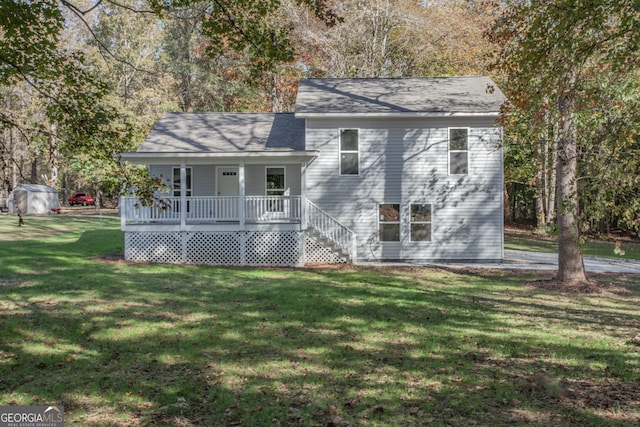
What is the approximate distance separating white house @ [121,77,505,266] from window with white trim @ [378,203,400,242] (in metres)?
0.04

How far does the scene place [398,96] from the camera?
61.6 ft

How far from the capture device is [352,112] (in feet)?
57.2

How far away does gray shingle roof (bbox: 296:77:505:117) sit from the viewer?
57.4 feet

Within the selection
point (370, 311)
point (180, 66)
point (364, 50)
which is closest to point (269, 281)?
point (370, 311)

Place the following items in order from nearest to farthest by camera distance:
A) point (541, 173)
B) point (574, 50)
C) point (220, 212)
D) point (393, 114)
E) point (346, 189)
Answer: point (574, 50) < point (220, 212) < point (393, 114) < point (346, 189) < point (541, 173)

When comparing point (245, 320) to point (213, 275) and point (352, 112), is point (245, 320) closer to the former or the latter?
point (213, 275)

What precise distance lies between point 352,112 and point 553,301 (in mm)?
9134

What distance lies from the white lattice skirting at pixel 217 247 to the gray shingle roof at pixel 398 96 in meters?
4.41

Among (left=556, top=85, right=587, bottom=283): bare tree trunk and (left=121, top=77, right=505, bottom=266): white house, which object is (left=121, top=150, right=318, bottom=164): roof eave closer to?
(left=121, top=77, right=505, bottom=266): white house

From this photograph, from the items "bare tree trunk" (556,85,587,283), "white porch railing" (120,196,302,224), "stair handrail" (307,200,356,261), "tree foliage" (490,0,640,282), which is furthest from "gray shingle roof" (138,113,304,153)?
"tree foliage" (490,0,640,282)

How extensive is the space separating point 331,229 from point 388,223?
2.12 meters

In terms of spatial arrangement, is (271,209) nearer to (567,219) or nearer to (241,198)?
(241,198)

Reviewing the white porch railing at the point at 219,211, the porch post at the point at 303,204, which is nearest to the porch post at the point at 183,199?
the white porch railing at the point at 219,211

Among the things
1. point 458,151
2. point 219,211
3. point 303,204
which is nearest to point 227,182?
point 219,211
